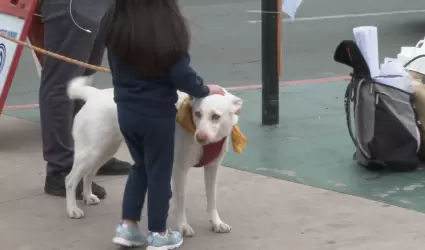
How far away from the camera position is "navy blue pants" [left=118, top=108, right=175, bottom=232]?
4.35 metres

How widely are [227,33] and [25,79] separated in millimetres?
5029

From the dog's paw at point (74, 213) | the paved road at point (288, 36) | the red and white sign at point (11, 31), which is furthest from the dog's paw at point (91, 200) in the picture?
the paved road at point (288, 36)

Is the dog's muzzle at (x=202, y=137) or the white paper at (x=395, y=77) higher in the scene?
the dog's muzzle at (x=202, y=137)

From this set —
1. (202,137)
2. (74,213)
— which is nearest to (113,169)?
(74,213)

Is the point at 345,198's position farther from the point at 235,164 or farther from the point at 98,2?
the point at 98,2

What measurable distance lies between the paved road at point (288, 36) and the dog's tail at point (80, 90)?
3.51m

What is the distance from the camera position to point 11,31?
262 inches

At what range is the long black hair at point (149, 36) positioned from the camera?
4.21 meters

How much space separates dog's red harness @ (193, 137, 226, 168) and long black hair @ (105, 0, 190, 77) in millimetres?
527

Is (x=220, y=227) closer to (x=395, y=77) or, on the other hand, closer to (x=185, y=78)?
(x=185, y=78)

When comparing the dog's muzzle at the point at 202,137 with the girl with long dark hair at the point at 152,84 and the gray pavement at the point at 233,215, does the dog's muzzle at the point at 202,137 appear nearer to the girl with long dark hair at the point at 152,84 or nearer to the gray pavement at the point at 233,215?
the girl with long dark hair at the point at 152,84

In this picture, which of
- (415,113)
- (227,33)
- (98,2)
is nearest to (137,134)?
(98,2)

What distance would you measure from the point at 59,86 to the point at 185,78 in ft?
5.13

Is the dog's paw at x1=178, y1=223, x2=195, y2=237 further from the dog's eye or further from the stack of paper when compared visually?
the stack of paper
